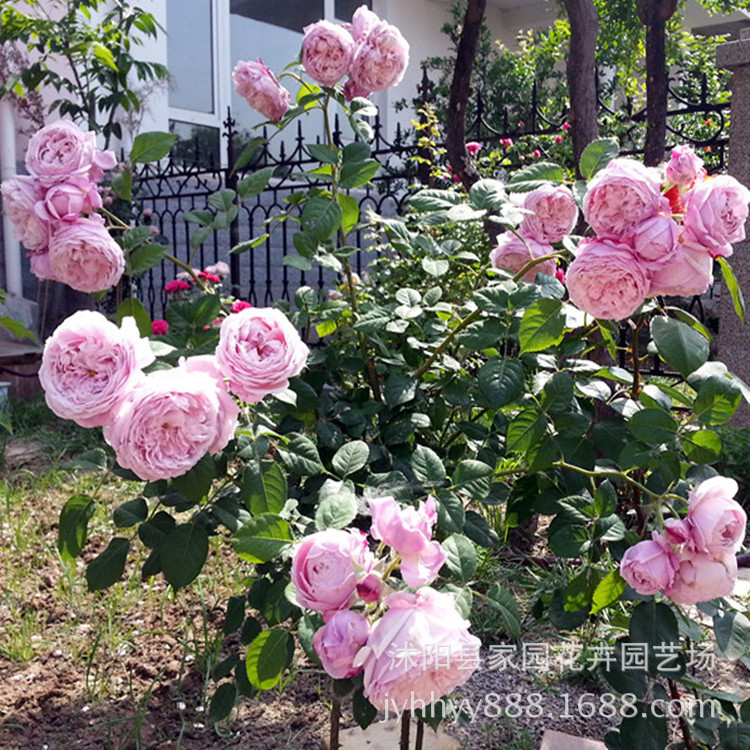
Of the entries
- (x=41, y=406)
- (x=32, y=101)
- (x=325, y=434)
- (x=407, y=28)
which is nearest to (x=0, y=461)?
(x=41, y=406)

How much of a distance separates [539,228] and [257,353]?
0.61 meters

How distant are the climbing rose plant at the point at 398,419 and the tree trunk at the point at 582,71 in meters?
1.36

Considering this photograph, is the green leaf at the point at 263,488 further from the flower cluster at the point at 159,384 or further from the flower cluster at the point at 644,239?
the flower cluster at the point at 644,239

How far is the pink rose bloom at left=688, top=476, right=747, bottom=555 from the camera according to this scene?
2.97 ft

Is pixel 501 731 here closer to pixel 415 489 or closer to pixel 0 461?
pixel 415 489

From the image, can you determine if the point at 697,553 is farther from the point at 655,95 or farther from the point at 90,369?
the point at 655,95

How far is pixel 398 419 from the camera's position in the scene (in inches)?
56.7

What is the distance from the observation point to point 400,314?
1373 mm

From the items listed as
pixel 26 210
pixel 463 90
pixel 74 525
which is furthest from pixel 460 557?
pixel 463 90

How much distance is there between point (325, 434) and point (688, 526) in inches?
24.1

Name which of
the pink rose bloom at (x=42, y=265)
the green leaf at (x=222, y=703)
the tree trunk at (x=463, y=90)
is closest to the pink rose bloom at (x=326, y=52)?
the pink rose bloom at (x=42, y=265)

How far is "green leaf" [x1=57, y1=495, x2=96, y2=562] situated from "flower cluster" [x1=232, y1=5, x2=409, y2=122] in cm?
85

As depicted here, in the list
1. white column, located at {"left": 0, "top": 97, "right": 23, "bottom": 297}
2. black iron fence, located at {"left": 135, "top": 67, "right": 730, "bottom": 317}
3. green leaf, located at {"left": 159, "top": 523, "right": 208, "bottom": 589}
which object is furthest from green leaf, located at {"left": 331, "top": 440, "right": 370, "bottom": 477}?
white column, located at {"left": 0, "top": 97, "right": 23, "bottom": 297}

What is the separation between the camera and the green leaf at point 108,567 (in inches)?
45.4
